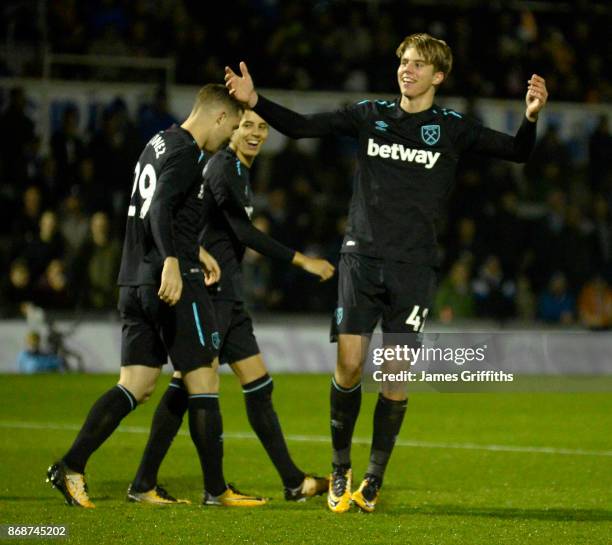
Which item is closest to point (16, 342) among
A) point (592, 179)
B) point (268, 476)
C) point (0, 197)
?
point (0, 197)

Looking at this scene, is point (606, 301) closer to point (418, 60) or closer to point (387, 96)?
point (387, 96)

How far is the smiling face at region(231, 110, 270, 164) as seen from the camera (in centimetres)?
761

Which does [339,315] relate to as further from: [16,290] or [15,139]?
[15,139]

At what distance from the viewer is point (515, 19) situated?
2261cm

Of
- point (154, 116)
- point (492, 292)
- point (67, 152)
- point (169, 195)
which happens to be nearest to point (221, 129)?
point (169, 195)

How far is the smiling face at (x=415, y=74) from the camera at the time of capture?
7.02 metres

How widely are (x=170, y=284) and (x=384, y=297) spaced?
124 cm

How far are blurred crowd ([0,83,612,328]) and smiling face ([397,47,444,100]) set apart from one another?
891 cm

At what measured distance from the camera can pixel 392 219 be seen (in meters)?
7.07

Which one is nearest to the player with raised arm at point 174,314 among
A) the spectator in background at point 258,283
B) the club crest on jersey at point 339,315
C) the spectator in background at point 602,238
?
the club crest on jersey at point 339,315

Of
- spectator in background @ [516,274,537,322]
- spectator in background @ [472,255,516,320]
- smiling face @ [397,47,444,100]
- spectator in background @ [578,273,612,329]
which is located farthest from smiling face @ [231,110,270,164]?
spectator in background @ [578,273,612,329]

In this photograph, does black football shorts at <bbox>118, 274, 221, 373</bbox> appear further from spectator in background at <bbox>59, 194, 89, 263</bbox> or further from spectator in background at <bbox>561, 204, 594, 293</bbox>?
spectator in background at <bbox>561, 204, 594, 293</bbox>

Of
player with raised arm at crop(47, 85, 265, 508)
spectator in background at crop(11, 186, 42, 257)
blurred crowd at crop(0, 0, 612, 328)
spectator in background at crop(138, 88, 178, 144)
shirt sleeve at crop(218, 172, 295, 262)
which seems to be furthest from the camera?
spectator in background at crop(138, 88, 178, 144)

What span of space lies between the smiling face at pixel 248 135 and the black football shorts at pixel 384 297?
0.96m
